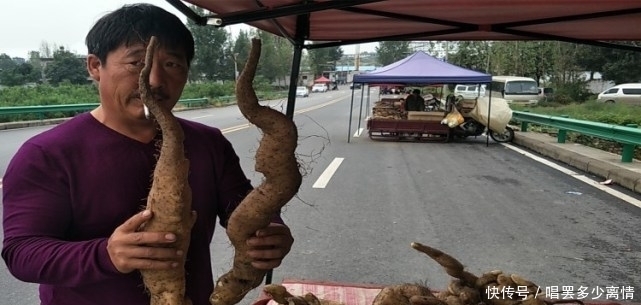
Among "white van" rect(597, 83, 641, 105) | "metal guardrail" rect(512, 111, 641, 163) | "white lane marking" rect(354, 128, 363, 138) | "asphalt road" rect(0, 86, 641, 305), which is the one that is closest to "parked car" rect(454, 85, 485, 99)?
"white van" rect(597, 83, 641, 105)

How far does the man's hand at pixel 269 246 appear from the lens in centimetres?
144

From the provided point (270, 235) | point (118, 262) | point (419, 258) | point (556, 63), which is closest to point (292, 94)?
point (270, 235)

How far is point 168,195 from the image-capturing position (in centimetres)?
123

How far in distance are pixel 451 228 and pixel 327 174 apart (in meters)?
3.26

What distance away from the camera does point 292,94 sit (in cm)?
261

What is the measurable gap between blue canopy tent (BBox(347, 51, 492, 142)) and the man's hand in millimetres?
10768

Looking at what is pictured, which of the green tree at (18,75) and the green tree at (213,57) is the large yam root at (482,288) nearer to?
the green tree at (18,75)

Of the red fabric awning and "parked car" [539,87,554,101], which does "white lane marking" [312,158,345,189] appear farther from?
"parked car" [539,87,554,101]

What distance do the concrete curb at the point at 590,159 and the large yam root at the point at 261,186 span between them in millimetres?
6696

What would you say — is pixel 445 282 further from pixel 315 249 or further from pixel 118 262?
pixel 118 262

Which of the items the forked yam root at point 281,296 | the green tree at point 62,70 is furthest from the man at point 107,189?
the green tree at point 62,70

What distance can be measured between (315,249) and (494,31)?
241 centimetres

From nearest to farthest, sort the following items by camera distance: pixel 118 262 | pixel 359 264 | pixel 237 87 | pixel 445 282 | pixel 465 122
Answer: pixel 118 262 < pixel 237 87 < pixel 445 282 < pixel 359 264 < pixel 465 122

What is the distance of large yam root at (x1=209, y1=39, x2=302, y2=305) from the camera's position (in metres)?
1.35
